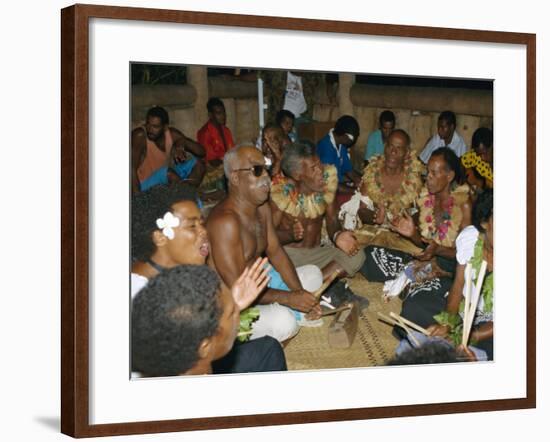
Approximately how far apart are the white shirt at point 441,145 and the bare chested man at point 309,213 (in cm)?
53

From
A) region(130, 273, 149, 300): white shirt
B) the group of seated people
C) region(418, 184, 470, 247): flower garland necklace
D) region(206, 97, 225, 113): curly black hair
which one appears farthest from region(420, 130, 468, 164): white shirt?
region(130, 273, 149, 300): white shirt

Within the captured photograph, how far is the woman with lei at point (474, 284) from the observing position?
27.3 feet

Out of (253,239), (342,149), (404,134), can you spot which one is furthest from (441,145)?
(253,239)

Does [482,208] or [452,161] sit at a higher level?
[452,161]

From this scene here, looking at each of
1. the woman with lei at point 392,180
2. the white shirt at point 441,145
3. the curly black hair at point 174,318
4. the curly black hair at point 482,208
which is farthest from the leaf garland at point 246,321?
the curly black hair at point 482,208

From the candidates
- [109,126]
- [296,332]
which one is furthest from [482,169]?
[109,126]

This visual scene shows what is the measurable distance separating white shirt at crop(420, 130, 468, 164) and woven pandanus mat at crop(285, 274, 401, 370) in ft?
2.29

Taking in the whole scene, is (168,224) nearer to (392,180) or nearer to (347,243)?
(347,243)

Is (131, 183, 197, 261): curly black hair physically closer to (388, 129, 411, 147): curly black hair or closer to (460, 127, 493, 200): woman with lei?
(388, 129, 411, 147): curly black hair

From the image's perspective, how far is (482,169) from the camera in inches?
329

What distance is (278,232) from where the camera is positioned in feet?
25.8

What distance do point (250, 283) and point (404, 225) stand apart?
93cm

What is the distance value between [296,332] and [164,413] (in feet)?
2.58

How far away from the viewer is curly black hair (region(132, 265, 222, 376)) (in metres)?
7.46
